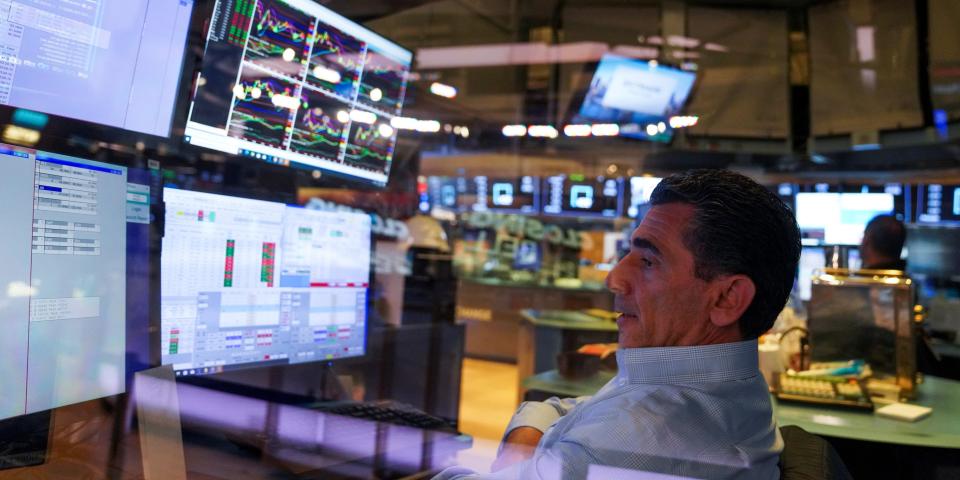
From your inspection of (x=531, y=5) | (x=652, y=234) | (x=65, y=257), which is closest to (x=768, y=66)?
(x=531, y=5)

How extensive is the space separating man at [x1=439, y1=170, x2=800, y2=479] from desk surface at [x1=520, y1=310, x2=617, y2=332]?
9.45 ft

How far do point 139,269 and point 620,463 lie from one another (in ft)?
2.65

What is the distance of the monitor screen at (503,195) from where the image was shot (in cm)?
757

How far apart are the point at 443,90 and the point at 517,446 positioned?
583 cm

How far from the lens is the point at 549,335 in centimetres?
490

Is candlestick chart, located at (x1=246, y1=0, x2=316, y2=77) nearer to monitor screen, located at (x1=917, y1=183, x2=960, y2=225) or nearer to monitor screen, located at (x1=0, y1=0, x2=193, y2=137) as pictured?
monitor screen, located at (x1=0, y1=0, x2=193, y2=137)

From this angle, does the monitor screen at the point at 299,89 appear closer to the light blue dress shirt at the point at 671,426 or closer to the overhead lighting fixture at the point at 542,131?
the light blue dress shirt at the point at 671,426

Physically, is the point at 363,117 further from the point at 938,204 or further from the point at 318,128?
the point at 938,204

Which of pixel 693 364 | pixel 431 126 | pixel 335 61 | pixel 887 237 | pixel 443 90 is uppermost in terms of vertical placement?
pixel 443 90

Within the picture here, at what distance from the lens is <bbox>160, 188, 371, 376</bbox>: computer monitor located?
4.18 feet

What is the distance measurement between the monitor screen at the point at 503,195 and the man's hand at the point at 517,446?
6.49 m

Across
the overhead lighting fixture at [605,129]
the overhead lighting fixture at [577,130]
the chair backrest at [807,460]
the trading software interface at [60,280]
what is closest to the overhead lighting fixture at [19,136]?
the trading software interface at [60,280]

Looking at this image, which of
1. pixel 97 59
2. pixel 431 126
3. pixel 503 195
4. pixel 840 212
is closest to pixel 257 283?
pixel 97 59

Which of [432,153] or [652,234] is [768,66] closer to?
[432,153]
